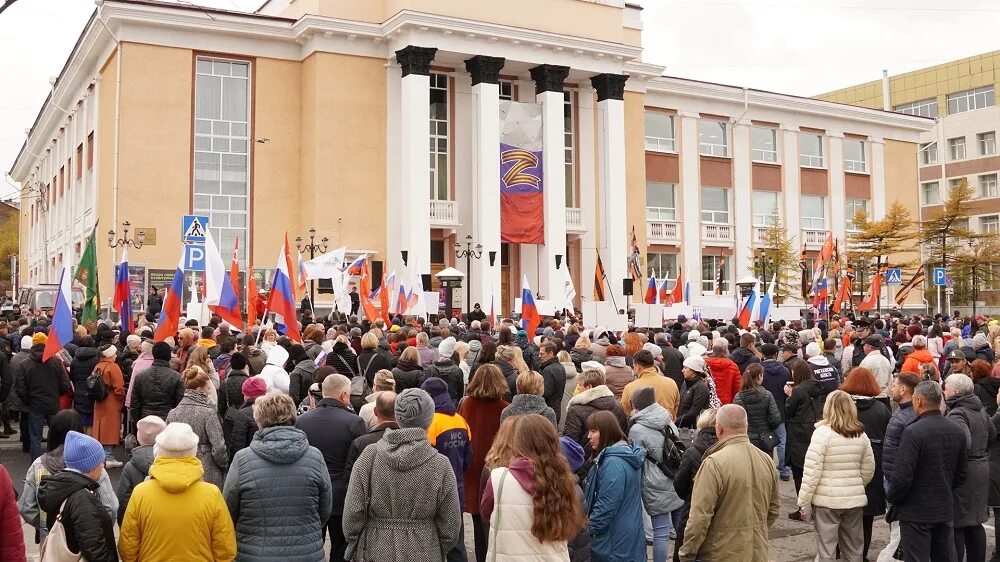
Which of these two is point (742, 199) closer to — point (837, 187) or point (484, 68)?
point (837, 187)

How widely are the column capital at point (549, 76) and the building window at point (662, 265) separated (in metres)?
10.2

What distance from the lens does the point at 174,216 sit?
1336 inches

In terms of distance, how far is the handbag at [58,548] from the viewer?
5.02m

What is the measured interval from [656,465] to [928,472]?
2.01 metres

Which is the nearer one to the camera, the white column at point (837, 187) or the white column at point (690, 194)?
the white column at point (690, 194)

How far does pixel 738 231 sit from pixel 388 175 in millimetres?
19491

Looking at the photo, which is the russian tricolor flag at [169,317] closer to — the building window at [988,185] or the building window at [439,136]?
the building window at [439,136]

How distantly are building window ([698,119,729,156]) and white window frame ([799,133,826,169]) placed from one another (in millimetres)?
5205

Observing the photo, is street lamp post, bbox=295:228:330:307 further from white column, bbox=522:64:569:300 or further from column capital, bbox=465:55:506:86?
white column, bbox=522:64:569:300

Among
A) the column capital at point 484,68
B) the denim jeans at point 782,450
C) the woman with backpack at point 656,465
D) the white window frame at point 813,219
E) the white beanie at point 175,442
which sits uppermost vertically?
the column capital at point 484,68

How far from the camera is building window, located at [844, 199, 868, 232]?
51344 mm

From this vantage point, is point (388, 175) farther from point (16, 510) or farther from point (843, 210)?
point (16, 510)

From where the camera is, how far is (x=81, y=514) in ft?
16.5

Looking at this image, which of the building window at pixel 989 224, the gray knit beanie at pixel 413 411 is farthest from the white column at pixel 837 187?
the gray knit beanie at pixel 413 411
